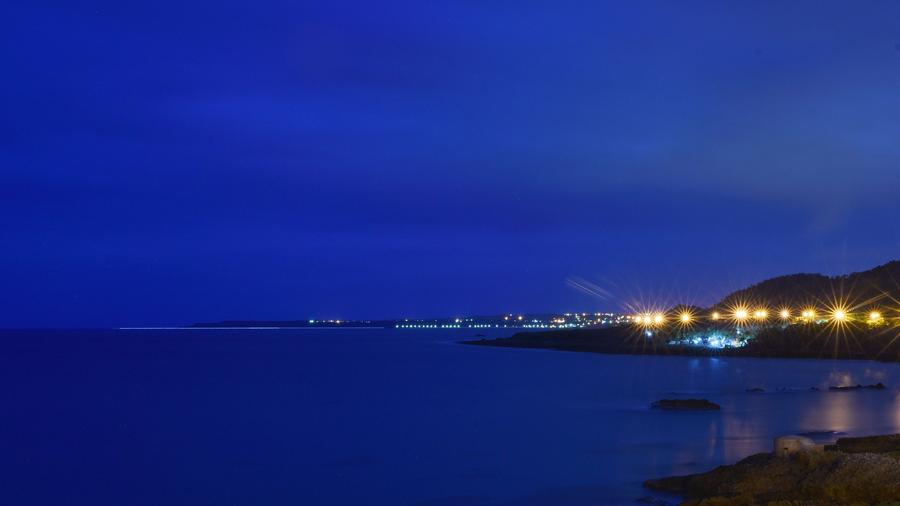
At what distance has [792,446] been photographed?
50.5ft

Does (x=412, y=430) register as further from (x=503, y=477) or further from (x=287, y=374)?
(x=287, y=374)

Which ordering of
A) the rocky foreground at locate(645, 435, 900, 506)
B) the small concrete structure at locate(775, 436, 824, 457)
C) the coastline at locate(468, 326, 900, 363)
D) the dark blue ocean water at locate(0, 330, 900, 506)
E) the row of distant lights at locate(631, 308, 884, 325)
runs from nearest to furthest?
the rocky foreground at locate(645, 435, 900, 506) < the small concrete structure at locate(775, 436, 824, 457) < the dark blue ocean water at locate(0, 330, 900, 506) < the coastline at locate(468, 326, 900, 363) < the row of distant lights at locate(631, 308, 884, 325)

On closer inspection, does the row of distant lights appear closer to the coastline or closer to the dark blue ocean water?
the coastline

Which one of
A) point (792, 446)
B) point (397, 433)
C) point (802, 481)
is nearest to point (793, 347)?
point (397, 433)

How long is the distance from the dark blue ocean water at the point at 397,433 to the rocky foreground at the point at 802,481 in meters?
2.41

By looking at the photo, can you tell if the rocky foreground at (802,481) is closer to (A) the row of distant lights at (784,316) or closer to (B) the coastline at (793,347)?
(B) the coastline at (793,347)

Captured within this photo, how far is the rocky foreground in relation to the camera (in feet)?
40.3

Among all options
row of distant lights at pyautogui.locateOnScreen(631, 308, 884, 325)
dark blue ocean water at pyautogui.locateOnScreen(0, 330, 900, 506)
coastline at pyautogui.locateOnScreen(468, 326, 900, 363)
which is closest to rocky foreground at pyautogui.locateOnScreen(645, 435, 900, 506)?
dark blue ocean water at pyautogui.locateOnScreen(0, 330, 900, 506)

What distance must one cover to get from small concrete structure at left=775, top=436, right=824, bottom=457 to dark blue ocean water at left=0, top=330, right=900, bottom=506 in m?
3.18

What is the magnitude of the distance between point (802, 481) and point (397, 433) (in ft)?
56.4

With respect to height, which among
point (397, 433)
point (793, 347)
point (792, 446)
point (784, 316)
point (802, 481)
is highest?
point (784, 316)

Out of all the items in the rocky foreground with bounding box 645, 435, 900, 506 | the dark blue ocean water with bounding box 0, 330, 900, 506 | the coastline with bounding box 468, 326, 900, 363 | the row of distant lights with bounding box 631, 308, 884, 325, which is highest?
the row of distant lights with bounding box 631, 308, 884, 325

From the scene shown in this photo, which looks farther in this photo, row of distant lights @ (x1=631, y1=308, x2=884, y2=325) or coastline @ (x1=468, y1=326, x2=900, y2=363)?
row of distant lights @ (x1=631, y1=308, x2=884, y2=325)

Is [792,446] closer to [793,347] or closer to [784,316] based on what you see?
[793,347]
